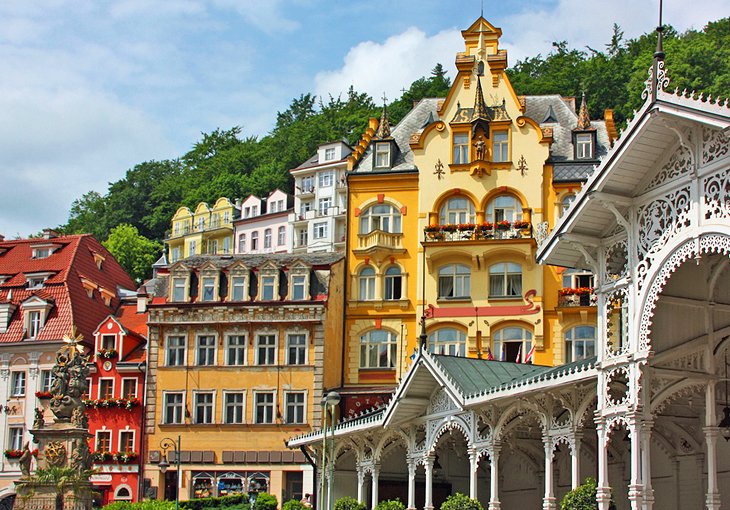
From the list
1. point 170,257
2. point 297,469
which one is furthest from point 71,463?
point 170,257

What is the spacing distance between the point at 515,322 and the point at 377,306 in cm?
659

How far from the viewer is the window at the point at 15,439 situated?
60.5m

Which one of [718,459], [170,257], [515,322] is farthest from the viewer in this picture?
[170,257]

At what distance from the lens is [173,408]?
56.0 metres

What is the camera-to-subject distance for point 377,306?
5572 cm

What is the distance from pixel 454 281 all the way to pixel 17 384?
77.5ft

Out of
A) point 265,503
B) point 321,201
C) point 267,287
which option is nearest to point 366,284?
point 267,287

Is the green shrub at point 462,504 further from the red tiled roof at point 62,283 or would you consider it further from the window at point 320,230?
the window at point 320,230

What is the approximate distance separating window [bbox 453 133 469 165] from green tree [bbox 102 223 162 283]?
5635cm

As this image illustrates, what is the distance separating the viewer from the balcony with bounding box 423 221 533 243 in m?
53.5

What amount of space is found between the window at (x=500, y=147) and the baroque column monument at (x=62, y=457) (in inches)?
826

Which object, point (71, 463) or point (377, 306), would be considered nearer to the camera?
point (71, 463)

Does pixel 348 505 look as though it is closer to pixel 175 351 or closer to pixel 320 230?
pixel 175 351

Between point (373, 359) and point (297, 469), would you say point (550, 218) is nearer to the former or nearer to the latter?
point (373, 359)
